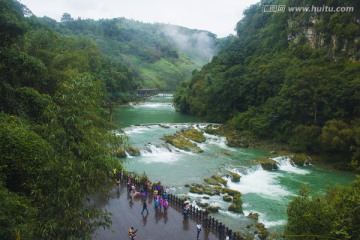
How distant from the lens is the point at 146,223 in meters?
20.6

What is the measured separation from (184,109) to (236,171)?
46.9 metres

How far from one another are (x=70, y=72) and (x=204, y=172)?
61.2 ft

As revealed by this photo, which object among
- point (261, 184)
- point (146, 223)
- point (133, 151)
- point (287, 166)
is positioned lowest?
point (261, 184)

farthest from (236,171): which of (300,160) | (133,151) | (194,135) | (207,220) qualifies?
(207,220)

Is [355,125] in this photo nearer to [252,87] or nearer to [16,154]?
[252,87]

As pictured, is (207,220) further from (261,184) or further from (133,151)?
(133,151)

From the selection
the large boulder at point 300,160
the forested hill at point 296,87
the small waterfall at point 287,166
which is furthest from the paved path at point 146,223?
the forested hill at point 296,87

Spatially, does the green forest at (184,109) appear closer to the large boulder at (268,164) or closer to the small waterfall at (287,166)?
the small waterfall at (287,166)

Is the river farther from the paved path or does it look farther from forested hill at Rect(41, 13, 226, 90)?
forested hill at Rect(41, 13, 226, 90)

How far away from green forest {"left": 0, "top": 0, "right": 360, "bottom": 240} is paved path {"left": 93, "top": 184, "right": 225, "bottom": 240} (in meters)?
1.42

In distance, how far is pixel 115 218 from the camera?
68.5 feet

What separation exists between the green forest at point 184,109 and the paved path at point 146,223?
142cm

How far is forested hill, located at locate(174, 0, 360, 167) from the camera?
44375mm

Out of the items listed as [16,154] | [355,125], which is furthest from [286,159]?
[16,154]
